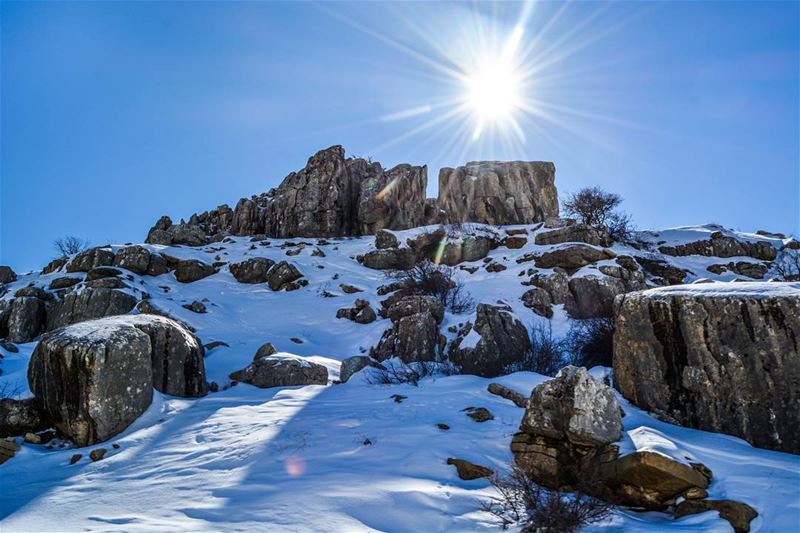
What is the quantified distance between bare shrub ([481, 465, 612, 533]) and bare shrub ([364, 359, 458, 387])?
5.20 m

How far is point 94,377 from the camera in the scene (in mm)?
7418

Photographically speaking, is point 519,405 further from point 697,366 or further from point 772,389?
point 772,389

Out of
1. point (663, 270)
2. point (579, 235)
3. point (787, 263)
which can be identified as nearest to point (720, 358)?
point (663, 270)

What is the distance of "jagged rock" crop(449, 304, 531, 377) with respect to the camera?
41.0 ft

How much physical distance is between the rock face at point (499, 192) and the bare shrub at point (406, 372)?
79.1 ft

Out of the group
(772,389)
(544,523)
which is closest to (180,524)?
(544,523)

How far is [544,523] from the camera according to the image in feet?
12.7

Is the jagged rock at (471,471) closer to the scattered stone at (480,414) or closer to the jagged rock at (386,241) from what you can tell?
the scattered stone at (480,414)

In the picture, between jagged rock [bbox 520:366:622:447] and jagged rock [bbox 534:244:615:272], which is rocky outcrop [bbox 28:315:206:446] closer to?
jagged rock [bbox 520:366:622:447]

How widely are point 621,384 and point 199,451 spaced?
6584 millimetres

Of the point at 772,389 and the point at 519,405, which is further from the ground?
the point at 772,389

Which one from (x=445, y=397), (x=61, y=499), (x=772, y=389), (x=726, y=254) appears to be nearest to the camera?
(x=61, y=499)

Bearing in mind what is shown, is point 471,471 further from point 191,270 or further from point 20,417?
point 191,270

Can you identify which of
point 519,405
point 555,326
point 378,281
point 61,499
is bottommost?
point 61,499
